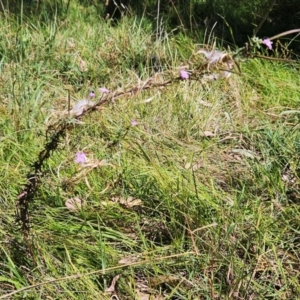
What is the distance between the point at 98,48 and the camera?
10.1 ft

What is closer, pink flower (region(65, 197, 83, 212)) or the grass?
the grass

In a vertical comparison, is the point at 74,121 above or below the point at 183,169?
above

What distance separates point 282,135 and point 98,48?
1.31m

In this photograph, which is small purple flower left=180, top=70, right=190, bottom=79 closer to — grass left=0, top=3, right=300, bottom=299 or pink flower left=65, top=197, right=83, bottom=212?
grass left=0, top=3, right=300, bottom=299

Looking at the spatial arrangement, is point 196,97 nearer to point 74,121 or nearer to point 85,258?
point 85,258

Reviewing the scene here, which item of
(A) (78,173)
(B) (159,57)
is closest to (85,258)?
(A) (78,173)

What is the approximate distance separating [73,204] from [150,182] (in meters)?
0.29

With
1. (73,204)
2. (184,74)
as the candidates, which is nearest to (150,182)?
(73,204)

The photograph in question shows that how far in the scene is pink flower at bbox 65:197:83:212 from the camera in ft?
5.78

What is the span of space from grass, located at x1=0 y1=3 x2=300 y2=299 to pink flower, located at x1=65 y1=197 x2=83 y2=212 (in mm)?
17

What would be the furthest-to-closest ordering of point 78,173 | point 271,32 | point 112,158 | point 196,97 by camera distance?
point 271,32, point 196,97, point 112,158, point 78,173

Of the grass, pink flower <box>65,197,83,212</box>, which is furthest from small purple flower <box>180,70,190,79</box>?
pink flower <box>65,197,83,212</box>

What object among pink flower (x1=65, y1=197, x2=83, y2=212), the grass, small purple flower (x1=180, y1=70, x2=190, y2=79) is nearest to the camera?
small purple flower (x1=180, y1=70, x2=190, y2=79)

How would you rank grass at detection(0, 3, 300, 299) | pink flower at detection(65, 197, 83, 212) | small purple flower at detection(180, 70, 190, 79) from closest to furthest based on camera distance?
small purple flower at detection(180, 70, 190, 79), grass at detection(0, 3, 300, 299), pink flower at detection(65, 197, 83, 212)
